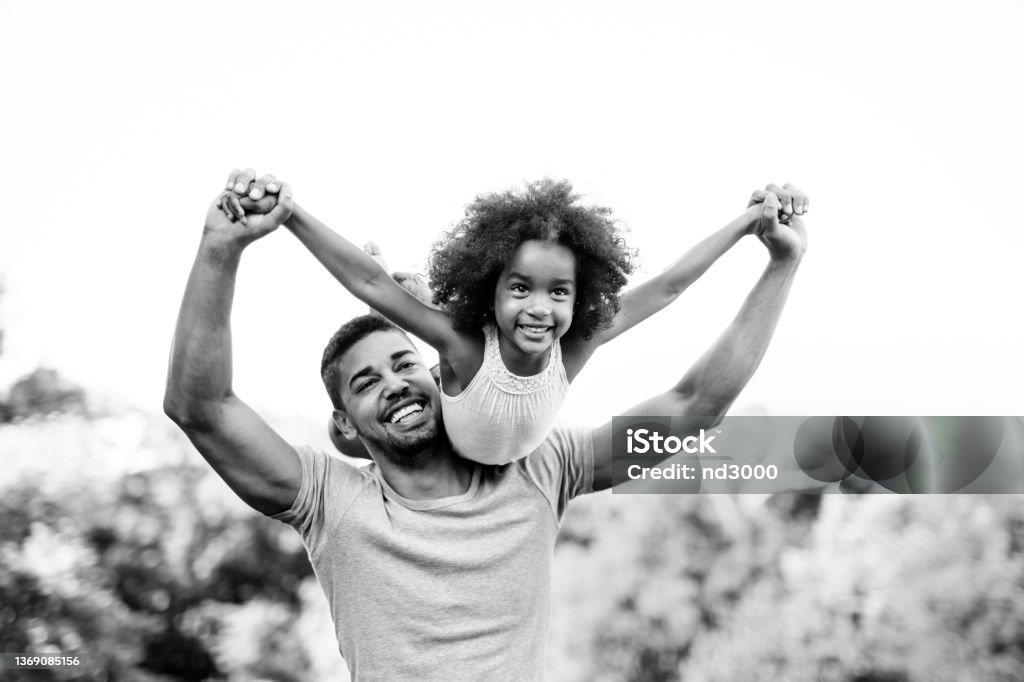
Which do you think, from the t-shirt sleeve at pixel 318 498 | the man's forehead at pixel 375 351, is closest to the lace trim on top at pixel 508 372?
the man's forehead at pixel 375 351

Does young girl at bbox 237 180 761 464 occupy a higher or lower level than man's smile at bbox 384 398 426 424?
higher

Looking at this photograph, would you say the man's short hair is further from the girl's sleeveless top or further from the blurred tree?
the blurred tree

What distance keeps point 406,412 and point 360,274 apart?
12.2 inches

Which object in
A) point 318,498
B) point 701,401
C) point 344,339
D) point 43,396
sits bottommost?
point 318,498

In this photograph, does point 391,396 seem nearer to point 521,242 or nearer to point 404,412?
point 404,412

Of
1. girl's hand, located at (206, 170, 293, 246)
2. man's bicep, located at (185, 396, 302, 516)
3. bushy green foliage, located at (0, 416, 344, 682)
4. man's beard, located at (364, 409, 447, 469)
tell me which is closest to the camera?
girl's hand, located at (206, 170, 293, 246)

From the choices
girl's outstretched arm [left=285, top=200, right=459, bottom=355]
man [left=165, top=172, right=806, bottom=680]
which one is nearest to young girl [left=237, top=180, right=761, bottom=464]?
girl's outstretched arm [left=285, top=200, right=459, bottom=355]

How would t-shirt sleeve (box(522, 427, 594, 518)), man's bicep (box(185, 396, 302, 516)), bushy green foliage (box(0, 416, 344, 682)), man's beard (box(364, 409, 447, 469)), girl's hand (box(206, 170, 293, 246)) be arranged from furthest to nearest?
1. bushy green foliage (box(0, 416, 344, 682))
2. t-shirt sleeve (box(522, 427, 594, 518))
3. man's beard (box(364, 409, 447, 469))
4. man's bicep (box(185, 396, 302, 516))
5. girl's hand (box(206, 170, 293, 246))

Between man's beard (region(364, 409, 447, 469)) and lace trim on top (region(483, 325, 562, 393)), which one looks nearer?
lace trim on top (region(483, 325, 562, 393))

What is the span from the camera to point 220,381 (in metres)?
1.96

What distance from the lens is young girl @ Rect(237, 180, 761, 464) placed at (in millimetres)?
1951

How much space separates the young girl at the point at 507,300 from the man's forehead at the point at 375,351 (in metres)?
0.16

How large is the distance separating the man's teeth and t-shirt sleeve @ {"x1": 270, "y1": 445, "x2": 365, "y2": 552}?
0.14 meters

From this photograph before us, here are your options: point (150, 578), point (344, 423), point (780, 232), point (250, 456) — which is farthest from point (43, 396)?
point (780, 232)
